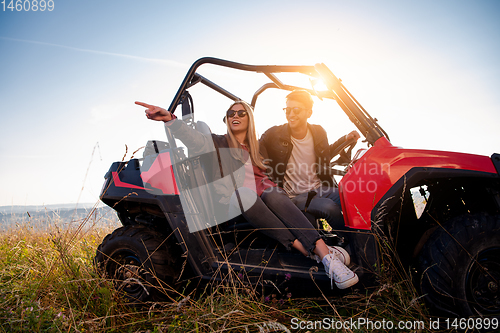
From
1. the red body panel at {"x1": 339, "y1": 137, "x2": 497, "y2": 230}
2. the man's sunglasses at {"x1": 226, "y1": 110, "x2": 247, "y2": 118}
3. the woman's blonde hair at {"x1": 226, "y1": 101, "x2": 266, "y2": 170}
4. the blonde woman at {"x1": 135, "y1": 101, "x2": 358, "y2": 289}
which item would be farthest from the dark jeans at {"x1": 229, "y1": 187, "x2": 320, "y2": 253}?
the man's sunglasses at {"x1": 226, "y1": 110, "x2": 247, "y2": 118}

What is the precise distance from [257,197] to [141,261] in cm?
92

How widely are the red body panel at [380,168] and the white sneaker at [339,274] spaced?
0.80 feet

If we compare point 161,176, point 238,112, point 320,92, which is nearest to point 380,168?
point 320,92

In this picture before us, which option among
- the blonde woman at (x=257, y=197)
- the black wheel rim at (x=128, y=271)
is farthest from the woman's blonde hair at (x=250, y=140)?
the black wheel rim at (x=128, y=271)

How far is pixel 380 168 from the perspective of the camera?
1528mm

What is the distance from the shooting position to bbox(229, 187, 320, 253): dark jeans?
5.57 feet

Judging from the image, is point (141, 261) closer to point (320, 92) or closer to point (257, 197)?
point (257, 197)

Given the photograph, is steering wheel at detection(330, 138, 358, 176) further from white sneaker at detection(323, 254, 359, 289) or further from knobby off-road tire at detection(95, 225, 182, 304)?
knobby off-road tire at detection(95, 225, 182, 304)

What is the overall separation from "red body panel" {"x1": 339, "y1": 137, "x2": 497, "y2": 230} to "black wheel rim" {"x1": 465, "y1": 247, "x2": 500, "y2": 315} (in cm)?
46

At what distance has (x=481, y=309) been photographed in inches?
52.5

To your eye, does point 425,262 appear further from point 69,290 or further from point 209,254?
point 69,290
